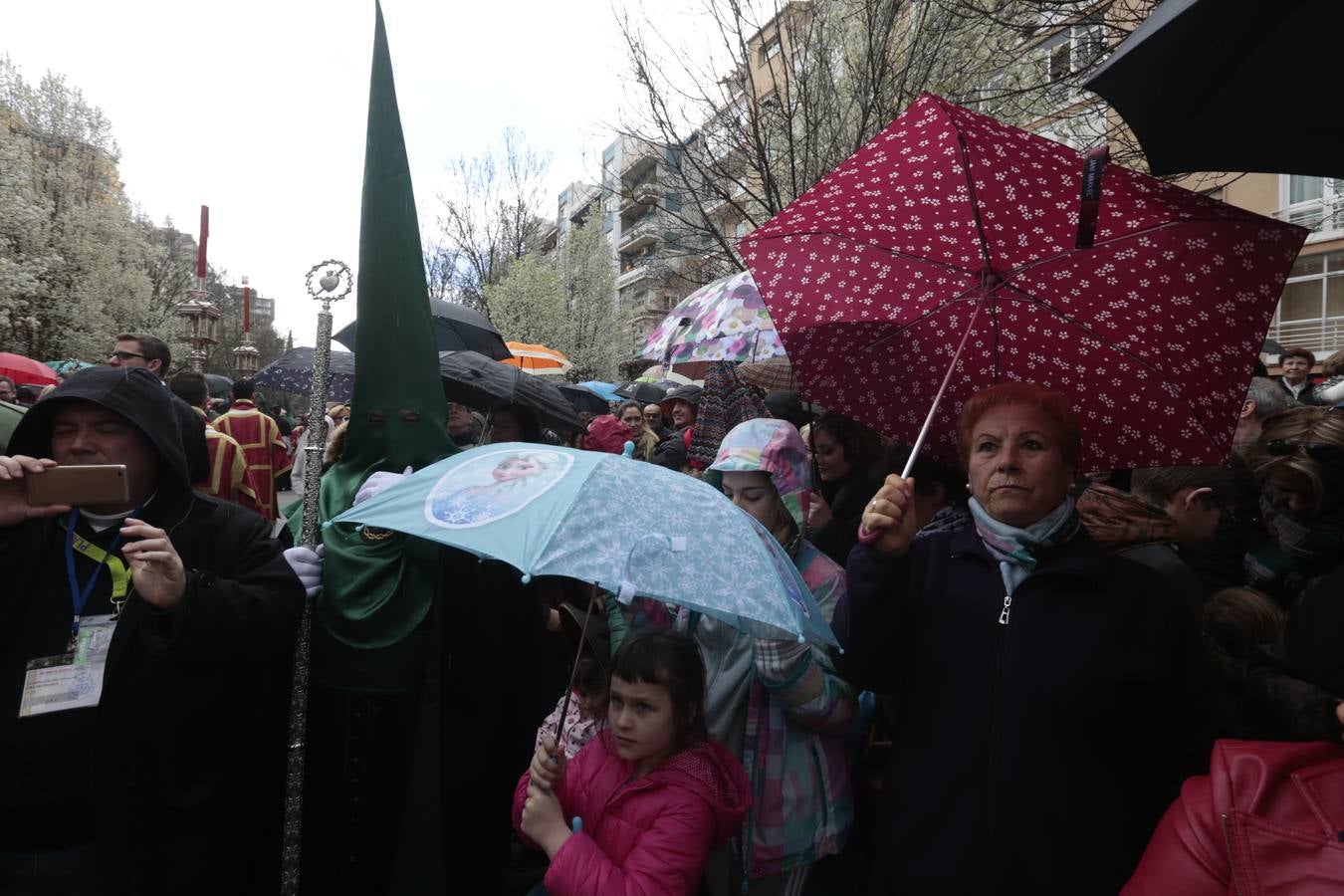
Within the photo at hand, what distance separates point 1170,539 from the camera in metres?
2.64

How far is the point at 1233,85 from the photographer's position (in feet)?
6.25

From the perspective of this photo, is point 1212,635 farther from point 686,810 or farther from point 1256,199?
point 1256,199

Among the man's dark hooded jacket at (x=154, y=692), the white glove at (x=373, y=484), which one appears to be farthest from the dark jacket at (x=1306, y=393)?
the man's dark hooded jacket at (x=154, y=692)

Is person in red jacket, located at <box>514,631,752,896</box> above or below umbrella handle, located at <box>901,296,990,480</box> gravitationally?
below

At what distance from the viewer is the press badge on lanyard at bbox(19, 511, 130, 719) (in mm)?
2109

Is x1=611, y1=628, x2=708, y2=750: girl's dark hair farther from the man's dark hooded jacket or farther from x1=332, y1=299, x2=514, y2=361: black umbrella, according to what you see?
x1=332, y1=299, x2=514, y2=361: black umbrella

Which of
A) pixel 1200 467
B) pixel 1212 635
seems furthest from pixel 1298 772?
pixel 1200 467

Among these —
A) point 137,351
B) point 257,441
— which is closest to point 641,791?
point 137,351

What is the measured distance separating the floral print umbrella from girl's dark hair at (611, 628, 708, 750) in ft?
7.25

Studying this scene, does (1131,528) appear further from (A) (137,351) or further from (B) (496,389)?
(A) (137,351)

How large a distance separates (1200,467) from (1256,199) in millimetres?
20435

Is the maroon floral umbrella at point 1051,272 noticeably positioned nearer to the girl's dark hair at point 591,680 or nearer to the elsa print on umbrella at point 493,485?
the elsa print on umbrella at point 493,485

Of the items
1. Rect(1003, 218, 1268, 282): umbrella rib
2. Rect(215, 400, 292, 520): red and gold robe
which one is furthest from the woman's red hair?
Rect(215, 400, 292, 520): red and gold robe

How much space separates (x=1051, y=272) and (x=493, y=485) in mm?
1765
